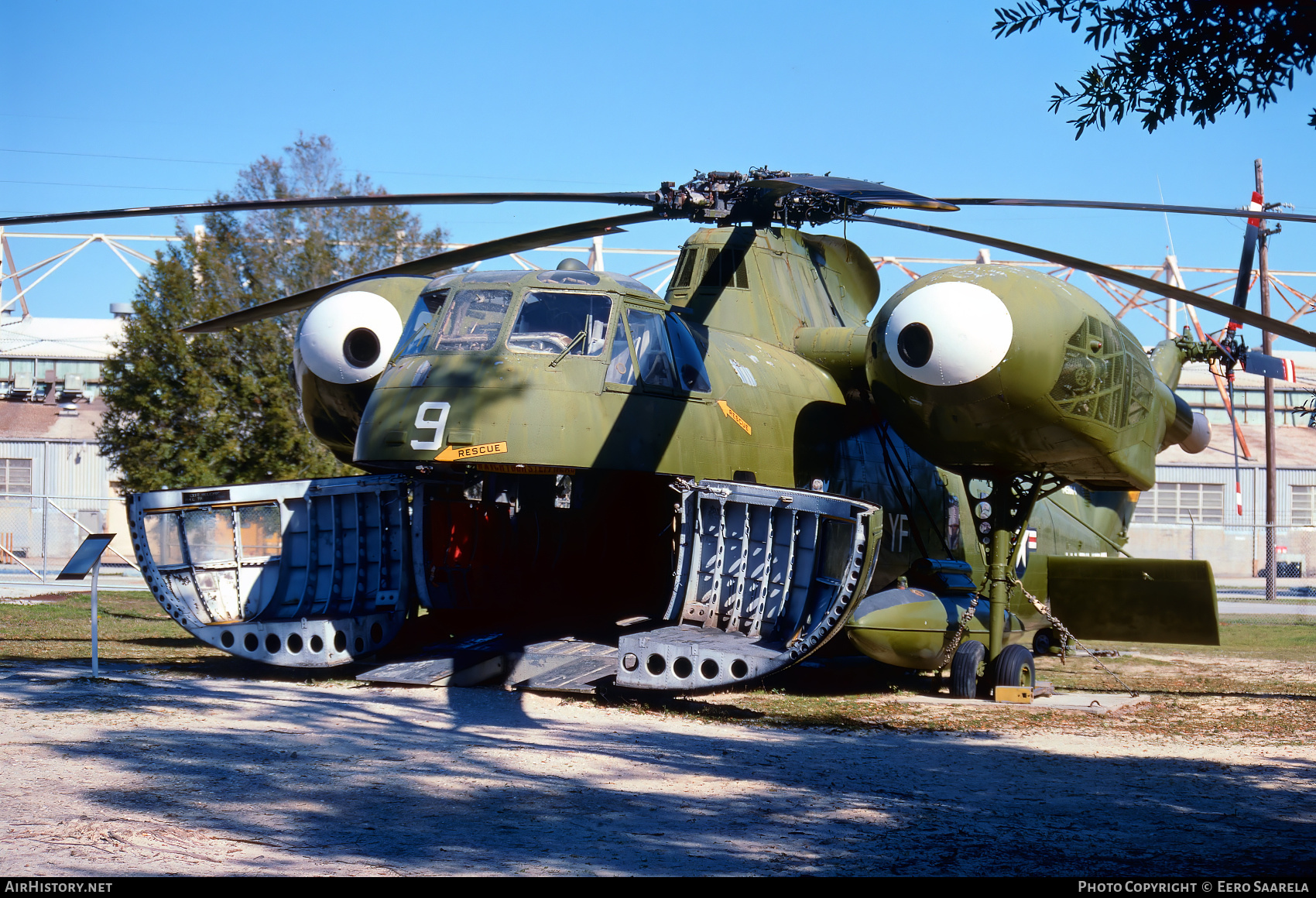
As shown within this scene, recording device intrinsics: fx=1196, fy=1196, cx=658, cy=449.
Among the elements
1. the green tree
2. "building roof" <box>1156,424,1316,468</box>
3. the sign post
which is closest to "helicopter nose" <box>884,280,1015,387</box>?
the sign post

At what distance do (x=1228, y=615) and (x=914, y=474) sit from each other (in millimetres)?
15042

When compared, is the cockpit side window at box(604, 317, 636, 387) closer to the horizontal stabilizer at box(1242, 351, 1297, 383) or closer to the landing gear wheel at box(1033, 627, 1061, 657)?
the horizontal stabilizer at box(1242, 351, 1297, 383)

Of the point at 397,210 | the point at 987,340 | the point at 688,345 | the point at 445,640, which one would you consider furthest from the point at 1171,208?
the point at 397,210

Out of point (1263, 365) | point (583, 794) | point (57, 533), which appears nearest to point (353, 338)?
point (583, 794)

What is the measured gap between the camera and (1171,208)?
1062 centimetres

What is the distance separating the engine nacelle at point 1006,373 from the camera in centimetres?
1048

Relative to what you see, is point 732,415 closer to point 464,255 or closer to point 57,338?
point 464,255

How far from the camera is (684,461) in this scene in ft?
36.7

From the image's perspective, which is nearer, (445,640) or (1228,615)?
(445,640)

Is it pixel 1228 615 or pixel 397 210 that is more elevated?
pixel 397 210

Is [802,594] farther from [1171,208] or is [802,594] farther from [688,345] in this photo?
[1171,208]

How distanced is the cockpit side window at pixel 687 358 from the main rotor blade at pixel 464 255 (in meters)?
1.31

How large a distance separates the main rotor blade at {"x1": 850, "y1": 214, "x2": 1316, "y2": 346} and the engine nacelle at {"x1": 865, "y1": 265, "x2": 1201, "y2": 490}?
0.29m

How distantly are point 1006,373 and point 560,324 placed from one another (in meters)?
4.01
